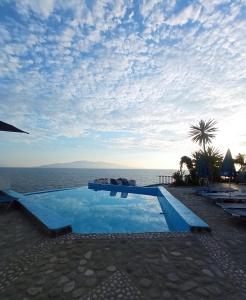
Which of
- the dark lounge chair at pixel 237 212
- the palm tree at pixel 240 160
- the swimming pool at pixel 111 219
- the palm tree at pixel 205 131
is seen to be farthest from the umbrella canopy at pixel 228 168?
the palm tree at pixel 240 160

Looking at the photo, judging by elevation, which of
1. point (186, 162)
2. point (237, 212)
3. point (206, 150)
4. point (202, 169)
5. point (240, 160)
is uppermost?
point (206, 150)

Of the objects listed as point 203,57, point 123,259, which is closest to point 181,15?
point 203,57

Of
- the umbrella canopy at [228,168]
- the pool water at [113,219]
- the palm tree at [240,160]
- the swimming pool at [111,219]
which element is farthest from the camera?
the palm tree at [240,160]

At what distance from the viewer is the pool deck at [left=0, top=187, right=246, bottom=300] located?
280 centimetres

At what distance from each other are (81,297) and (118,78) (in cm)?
976

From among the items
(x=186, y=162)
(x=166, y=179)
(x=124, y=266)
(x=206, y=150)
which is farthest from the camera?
(x=206, y=150)

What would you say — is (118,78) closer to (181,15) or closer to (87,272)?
(181,15)

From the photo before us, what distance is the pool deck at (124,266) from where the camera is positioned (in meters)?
2.80

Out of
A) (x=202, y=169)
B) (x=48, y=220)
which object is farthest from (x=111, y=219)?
(x=202, y=169)

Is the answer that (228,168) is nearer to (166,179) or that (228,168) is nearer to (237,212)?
(237,212)

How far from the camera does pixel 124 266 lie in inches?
138

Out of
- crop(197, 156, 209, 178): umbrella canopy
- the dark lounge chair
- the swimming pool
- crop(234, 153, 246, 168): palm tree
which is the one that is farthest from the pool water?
crop(234, 153, 246, 168): palm tree

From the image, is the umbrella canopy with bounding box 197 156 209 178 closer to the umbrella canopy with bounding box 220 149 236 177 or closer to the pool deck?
the umbrella canopy with bounding box 220 149 236 177

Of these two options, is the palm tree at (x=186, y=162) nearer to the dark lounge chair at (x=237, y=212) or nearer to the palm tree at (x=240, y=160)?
the palm tree at (x=240, y=160)
